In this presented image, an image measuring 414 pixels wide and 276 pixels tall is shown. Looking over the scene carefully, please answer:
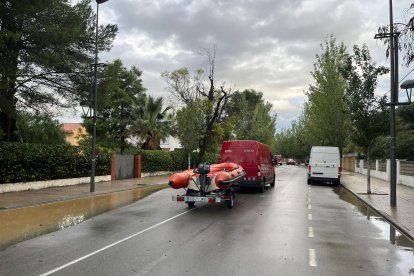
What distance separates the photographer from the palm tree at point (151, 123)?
37969 mm

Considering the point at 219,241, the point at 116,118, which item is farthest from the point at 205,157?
the point at 219,241

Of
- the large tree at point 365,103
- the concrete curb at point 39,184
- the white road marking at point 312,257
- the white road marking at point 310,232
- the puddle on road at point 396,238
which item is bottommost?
the puddle on road at point 396,238

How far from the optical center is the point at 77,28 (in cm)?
1862

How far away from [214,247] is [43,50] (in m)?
13.6

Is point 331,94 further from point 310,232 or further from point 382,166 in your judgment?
point 310,232

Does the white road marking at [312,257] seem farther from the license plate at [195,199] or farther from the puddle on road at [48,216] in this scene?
the puddle on road at [48,216]

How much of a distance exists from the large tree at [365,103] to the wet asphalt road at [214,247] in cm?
788

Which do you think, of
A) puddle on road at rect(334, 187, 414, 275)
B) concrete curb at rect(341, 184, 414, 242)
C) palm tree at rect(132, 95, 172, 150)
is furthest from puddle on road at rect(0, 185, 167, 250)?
palm tree at rect(132, 95, 172, 150)

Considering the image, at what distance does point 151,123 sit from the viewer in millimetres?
38688

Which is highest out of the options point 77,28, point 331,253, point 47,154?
point 77,28

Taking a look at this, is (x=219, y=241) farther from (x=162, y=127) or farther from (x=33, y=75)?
(x=162, y=127)

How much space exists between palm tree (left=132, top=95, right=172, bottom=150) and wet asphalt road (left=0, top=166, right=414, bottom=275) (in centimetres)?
2545

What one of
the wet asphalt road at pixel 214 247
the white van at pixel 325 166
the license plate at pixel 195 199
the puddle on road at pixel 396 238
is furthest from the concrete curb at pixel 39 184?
the puddle on road at pixel 396 238

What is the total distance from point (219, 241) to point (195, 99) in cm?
3368
